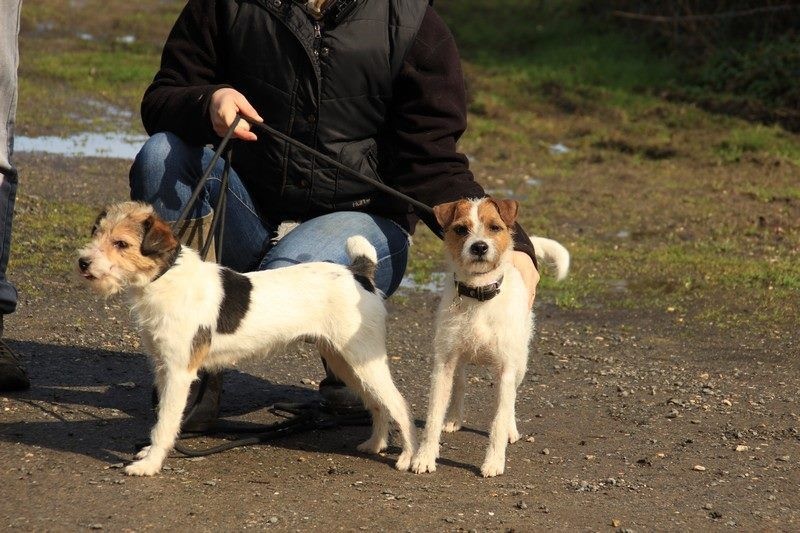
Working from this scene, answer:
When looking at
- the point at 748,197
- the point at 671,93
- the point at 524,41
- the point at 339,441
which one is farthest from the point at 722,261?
the point at 524,41

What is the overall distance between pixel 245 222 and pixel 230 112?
0.70m

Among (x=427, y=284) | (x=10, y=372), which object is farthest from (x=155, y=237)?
(x=427, y=284)

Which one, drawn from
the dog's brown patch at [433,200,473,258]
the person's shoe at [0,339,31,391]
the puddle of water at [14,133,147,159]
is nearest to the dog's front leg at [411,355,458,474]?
the dog's brown patch at [433,200,473,258]

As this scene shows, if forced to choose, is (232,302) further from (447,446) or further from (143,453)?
(447,446)

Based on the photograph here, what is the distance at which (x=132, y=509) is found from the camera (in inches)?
160

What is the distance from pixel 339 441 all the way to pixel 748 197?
739 centimetres

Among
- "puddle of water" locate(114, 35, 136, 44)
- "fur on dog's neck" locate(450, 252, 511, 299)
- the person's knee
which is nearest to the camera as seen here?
"fur on dog's neck" locate(450, 252, 511, 299)

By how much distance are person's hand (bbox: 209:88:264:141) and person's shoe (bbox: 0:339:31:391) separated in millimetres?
1526

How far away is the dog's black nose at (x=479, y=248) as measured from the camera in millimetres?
4473

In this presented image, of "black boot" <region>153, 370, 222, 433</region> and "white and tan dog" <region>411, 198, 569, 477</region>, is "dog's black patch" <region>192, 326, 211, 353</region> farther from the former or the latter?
"white and tan dog" <region>411, 198, 569, 477</region>

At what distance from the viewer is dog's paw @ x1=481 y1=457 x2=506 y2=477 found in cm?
464

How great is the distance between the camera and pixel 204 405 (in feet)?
16.6

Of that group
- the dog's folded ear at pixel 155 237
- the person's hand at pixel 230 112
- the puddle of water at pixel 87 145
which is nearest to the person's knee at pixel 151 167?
the person's hand at pixel 230 112

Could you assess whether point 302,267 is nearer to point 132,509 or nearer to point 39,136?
point 132,509
